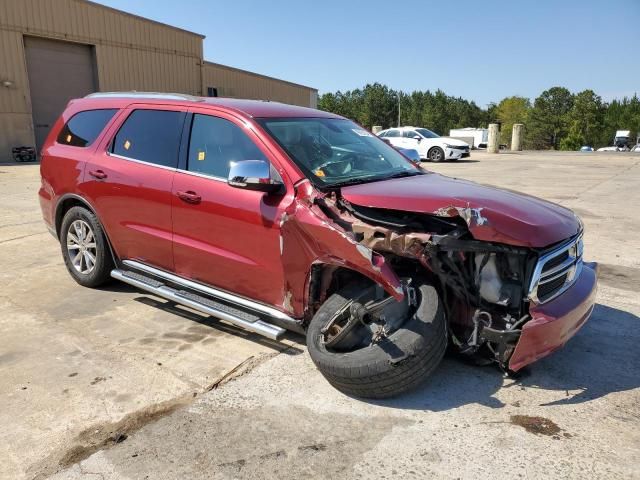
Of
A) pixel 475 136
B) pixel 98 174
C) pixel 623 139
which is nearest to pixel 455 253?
pixel 98 174

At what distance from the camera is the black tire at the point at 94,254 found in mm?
4797

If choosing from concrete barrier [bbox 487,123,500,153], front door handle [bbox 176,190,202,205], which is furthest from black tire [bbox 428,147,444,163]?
front door handle [bbox 176,190,202,205]

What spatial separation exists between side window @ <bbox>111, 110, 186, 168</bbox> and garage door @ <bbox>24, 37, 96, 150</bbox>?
2135 cm

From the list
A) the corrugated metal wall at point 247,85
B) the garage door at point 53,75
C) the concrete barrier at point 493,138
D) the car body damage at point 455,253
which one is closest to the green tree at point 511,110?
the corrugated metal wall at point 247,85

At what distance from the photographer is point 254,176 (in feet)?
11.1

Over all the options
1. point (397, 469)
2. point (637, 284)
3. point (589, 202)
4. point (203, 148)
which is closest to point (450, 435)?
point (397, 469)

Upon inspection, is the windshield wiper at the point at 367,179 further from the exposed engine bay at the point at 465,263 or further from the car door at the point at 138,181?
the car door at the point at 138,181

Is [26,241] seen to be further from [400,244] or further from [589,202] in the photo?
[589,202]

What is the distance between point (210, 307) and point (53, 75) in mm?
23508

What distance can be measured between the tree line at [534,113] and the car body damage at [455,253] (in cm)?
7869

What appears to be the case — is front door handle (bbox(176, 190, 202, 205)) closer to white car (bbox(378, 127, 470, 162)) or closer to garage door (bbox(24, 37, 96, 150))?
white car (bbox(378, 127, 470, 162))

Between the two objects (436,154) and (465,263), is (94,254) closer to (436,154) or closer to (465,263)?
(465,263)

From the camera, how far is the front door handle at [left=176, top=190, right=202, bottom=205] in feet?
Result: 12.7

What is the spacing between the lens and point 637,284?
17.5ft
